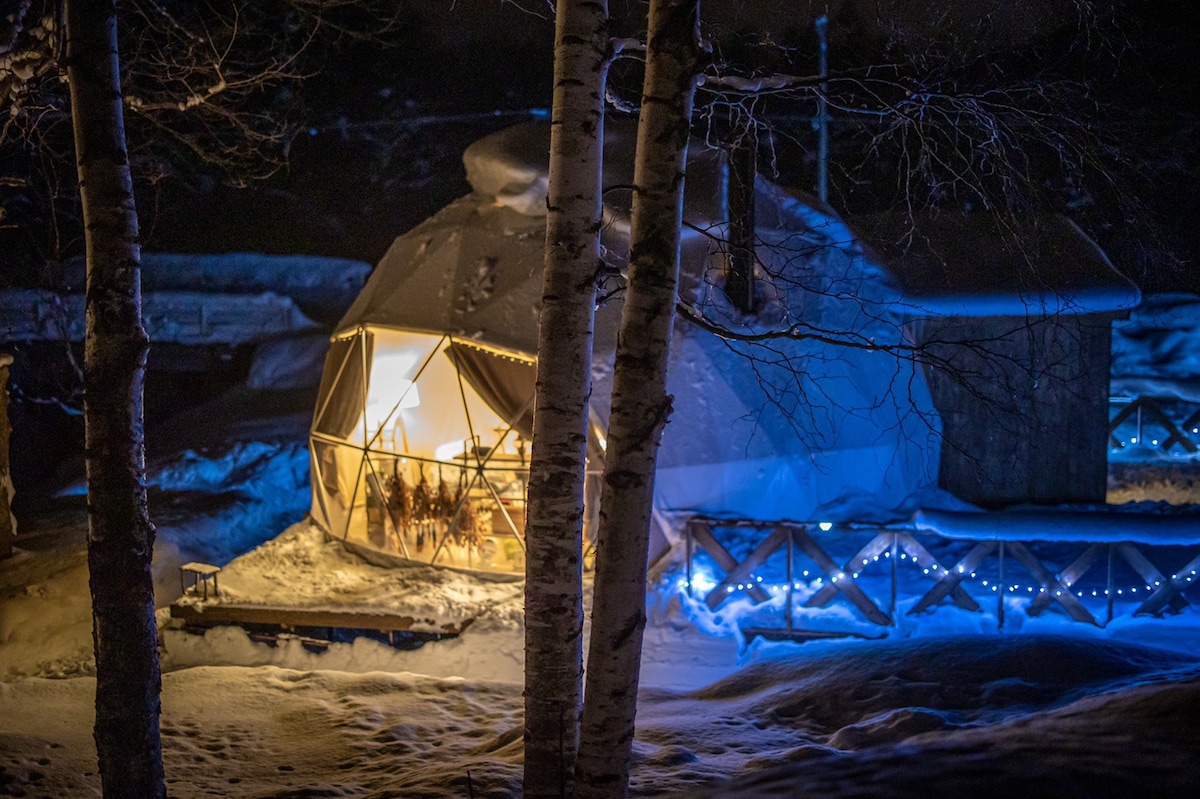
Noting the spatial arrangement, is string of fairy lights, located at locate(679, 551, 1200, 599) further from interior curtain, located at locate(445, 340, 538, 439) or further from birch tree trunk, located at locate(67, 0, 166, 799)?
birch tree trunk, located at locate(67, 0, 166, 799)

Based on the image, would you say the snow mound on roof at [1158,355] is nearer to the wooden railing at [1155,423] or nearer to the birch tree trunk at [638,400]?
the wooden railing at [1155,423]

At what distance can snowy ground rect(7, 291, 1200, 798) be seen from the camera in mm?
3705

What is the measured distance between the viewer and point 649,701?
7.03 m

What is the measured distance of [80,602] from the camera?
30.2 ft

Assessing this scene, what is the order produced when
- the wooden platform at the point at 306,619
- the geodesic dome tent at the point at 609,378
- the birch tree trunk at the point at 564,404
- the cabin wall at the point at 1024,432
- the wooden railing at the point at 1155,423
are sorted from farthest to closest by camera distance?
1. the wooden railing at the point at 1155,423
2. the geodesic dome tent at the point at 609,378
3. the cabin wall at the point at 1024,432
4. the wooden platform at the point at 306,619
5. the birch tree trunk at the point at 564,404

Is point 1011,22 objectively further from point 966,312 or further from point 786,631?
point 786,631

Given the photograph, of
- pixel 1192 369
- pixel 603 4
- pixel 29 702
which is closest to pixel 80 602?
pixel 29 702

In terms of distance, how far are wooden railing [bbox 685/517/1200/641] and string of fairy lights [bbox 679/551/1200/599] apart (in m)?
0.01

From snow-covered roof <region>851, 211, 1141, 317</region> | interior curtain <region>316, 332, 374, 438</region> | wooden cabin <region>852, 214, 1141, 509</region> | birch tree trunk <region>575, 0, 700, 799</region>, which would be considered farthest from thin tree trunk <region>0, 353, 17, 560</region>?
wooden cabin <region>852, 214, 1141, 509</region>

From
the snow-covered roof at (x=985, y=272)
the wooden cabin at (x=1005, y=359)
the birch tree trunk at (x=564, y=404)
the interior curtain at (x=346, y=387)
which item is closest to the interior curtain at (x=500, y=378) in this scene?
the interior curtain at (x=346, y=387)

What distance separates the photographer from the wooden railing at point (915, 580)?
8.43 meters

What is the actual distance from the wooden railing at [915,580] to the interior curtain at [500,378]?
233 centimetres

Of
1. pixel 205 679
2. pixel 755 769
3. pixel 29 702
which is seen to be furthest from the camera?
pixel 205 679

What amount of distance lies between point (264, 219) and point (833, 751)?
19.8 metres
